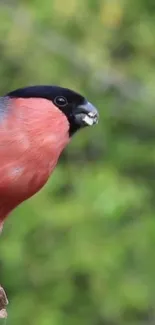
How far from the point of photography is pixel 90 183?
525 centimetres

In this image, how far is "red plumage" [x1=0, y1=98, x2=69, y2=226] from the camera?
2.80m

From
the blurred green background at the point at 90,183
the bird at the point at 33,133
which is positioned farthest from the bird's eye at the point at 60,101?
the blurred green background at the point at 90,183

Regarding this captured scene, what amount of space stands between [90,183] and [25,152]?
8.03 ft

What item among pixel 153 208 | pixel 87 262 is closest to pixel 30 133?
pixel 87 262

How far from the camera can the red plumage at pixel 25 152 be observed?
280 centimetres

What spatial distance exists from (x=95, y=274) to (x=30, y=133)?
259 centimetres

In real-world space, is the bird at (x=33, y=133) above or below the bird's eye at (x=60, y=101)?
below

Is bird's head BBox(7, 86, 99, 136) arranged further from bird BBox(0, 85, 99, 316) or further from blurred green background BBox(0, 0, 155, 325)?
blurred green background BBox(0, 0, 155, 325)

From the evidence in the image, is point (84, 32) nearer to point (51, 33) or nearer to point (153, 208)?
point (51, 33)

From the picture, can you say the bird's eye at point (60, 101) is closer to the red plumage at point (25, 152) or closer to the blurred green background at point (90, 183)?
the red plumage at point (25, 152)

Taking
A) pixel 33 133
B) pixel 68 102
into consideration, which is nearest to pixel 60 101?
pixel 68 102

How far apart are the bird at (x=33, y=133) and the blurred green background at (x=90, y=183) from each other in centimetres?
213

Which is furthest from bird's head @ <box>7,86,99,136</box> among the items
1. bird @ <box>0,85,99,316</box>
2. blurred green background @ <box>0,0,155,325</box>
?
blurred green background @ <box>0,0,155,325</box>

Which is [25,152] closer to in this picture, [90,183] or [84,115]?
[84,115]
